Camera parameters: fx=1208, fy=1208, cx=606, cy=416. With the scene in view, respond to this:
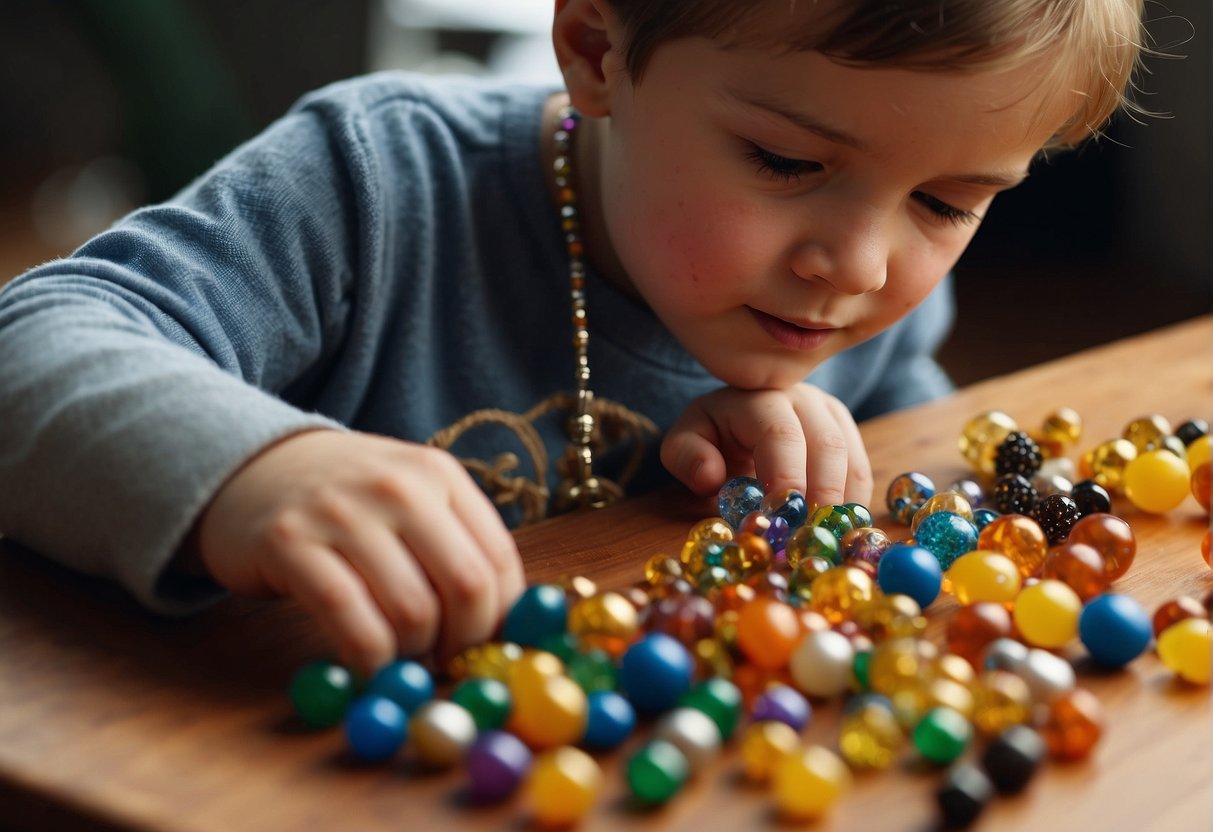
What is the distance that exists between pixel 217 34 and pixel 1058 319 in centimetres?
218

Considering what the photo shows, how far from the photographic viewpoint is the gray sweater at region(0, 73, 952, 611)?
Result: 55cm

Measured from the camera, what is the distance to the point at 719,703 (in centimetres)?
46

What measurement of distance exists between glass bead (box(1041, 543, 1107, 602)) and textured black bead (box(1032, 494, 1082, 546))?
84mm

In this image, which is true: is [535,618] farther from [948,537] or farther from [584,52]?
[584,52]

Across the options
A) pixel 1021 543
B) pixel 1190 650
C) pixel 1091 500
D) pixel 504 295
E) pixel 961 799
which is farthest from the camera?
pixel 504 295

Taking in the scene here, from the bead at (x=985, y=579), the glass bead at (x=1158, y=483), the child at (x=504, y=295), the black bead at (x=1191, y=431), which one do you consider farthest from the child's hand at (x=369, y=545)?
the black bead at (x=1191, y=431)

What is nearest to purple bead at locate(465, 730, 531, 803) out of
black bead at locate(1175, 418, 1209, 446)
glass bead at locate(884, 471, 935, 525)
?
glass bead at locate(884, 471, 935, 525)

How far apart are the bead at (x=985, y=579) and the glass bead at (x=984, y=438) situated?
0.25 metres

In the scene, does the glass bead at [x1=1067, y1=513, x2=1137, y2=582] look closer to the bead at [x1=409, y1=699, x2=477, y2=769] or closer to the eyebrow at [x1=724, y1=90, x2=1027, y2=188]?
the eyebrow at [x1=724, y1=90, x2=1027, y2=188]

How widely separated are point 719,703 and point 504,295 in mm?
559

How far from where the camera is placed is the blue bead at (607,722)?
45 cm

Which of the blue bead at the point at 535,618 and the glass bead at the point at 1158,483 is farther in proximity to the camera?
the glass bead at the point at 1158,483

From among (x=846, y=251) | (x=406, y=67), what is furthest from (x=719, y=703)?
(x=406, y=67)

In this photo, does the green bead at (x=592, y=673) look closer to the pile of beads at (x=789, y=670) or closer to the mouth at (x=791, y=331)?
the pile of beads at (x=789, y=670)
